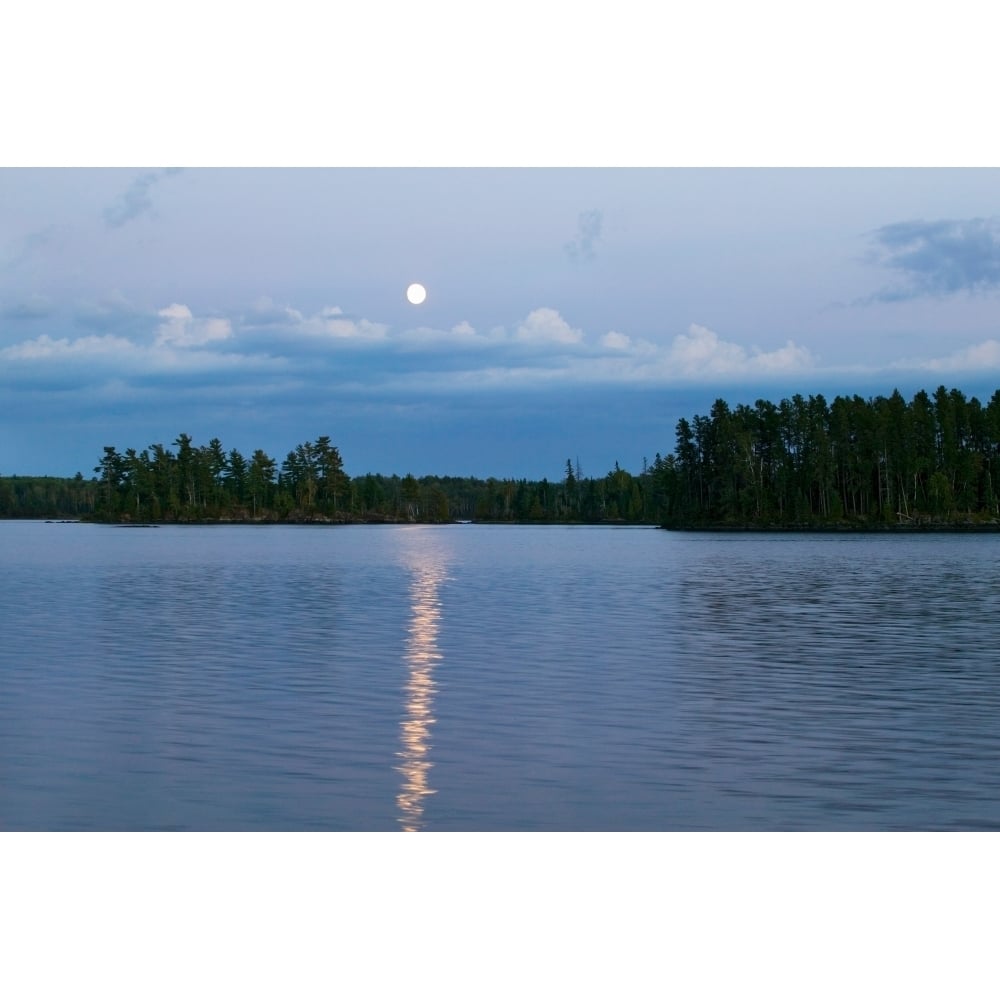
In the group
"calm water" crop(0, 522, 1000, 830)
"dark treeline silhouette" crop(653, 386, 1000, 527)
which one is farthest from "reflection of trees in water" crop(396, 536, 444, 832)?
"dark treeline silhouette" crop(653, 386, 1000, 527)

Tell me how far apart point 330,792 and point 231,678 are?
11447mm

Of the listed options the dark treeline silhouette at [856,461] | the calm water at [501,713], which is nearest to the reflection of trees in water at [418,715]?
the calm water at [501,713]

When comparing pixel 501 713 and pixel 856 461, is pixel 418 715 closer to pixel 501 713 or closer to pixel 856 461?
pixel 501 713

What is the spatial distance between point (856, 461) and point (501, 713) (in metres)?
165

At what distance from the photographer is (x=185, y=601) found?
4788cm

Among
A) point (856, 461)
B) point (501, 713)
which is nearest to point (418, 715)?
point (501, 713)

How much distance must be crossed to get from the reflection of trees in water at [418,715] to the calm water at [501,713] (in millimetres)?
72

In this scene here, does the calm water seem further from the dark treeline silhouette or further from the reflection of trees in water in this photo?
the dark treeline silhouette

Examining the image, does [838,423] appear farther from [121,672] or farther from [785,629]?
[121,672]

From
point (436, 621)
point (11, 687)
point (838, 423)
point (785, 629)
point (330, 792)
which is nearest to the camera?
point (330, 792)

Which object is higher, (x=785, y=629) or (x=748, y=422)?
(x=748, y=422)

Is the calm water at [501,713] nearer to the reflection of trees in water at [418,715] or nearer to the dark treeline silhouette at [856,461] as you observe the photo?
the reflection of trees in water at [418,715]

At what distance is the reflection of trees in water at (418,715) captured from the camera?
15.0m

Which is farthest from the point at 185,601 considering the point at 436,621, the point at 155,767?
the point at 155,767
